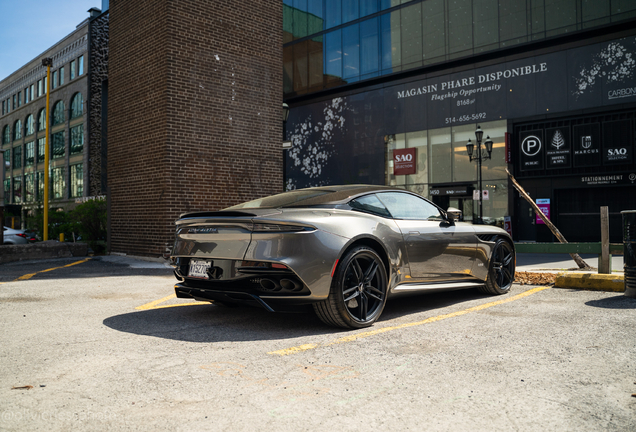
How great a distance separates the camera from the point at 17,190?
55.4m

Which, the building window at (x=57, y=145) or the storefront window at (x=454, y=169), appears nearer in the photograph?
the storefront window at (x=454, y=169)

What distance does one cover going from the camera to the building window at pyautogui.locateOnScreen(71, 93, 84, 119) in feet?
136

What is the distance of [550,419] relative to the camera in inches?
97.1

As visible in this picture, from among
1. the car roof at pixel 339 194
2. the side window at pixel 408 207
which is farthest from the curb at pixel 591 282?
the car roof at pixel 339 194

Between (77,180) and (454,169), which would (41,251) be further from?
(77,180)

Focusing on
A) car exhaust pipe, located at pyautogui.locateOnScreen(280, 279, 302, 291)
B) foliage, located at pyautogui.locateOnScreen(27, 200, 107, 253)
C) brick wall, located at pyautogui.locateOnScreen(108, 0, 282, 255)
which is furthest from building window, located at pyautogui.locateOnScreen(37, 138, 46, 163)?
car exhaust pipe, located at pyautogui.locateOnScreen(280, 279, 302, 291)

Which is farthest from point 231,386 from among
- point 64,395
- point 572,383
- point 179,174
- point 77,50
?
point 77,50

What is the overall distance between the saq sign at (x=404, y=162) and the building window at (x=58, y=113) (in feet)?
101

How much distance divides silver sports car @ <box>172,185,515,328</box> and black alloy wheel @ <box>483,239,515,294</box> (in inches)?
36.6

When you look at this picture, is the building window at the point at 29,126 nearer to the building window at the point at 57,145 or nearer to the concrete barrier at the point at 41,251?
the building window at the point at 57,145

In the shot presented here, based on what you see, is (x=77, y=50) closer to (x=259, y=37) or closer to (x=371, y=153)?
(x=371, y=153)

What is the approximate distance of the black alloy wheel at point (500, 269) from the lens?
651cm

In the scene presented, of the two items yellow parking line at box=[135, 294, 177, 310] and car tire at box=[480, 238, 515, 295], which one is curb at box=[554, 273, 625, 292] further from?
yellow parking line at box=[135, 294, 177, 310]

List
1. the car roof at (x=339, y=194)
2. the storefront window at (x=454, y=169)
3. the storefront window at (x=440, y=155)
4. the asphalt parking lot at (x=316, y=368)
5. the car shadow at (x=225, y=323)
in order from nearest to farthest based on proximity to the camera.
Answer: the asphalt parking lot at (x=316, y=368)
the car shadow at (x=225, y=323)
the car roof at (x=339, y=194)
the storefront window at (x=454, y=169)
the storefront window at (x=440, y=155)
